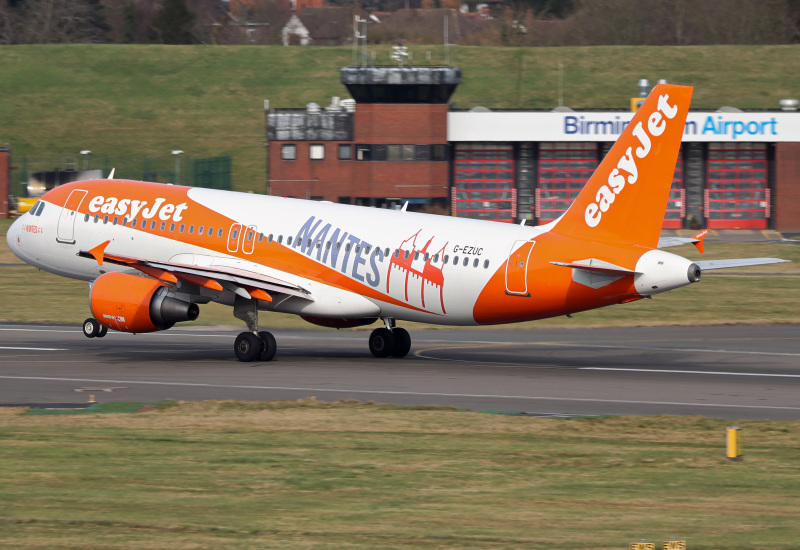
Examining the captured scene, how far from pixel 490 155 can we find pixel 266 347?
61.5m

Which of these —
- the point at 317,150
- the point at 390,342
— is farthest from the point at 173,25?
the point at 390,342

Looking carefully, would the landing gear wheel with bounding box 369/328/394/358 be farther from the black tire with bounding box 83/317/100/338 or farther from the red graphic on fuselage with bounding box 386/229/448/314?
the black tire with bounding box 83/317/100/338

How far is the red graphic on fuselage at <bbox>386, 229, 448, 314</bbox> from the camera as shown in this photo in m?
33.8

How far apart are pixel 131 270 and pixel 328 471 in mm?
20186

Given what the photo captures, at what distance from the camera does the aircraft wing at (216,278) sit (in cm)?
3488

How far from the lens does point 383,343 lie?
37344 mm

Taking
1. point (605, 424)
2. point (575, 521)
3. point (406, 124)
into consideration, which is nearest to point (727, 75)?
point (406, 124)

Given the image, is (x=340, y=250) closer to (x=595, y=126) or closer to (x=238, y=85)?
(x=595, y=126)

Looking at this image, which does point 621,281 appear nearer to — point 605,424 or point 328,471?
point 605,424

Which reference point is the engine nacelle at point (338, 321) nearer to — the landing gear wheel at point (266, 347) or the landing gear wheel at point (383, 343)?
the landing gear wheel at point (383, 343)

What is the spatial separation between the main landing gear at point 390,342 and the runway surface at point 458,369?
0.40 metres

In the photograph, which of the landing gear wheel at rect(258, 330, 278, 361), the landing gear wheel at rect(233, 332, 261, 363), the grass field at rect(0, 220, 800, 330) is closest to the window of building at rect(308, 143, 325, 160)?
the grass field at rect(0, 220, 800, 330)

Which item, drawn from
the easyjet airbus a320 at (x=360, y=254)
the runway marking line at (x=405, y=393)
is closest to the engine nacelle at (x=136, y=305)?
the easyjet airbus a320 at (x=360, y=254)

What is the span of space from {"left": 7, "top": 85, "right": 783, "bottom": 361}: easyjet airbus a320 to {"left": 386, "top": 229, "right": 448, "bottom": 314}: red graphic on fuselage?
4 centimetres
